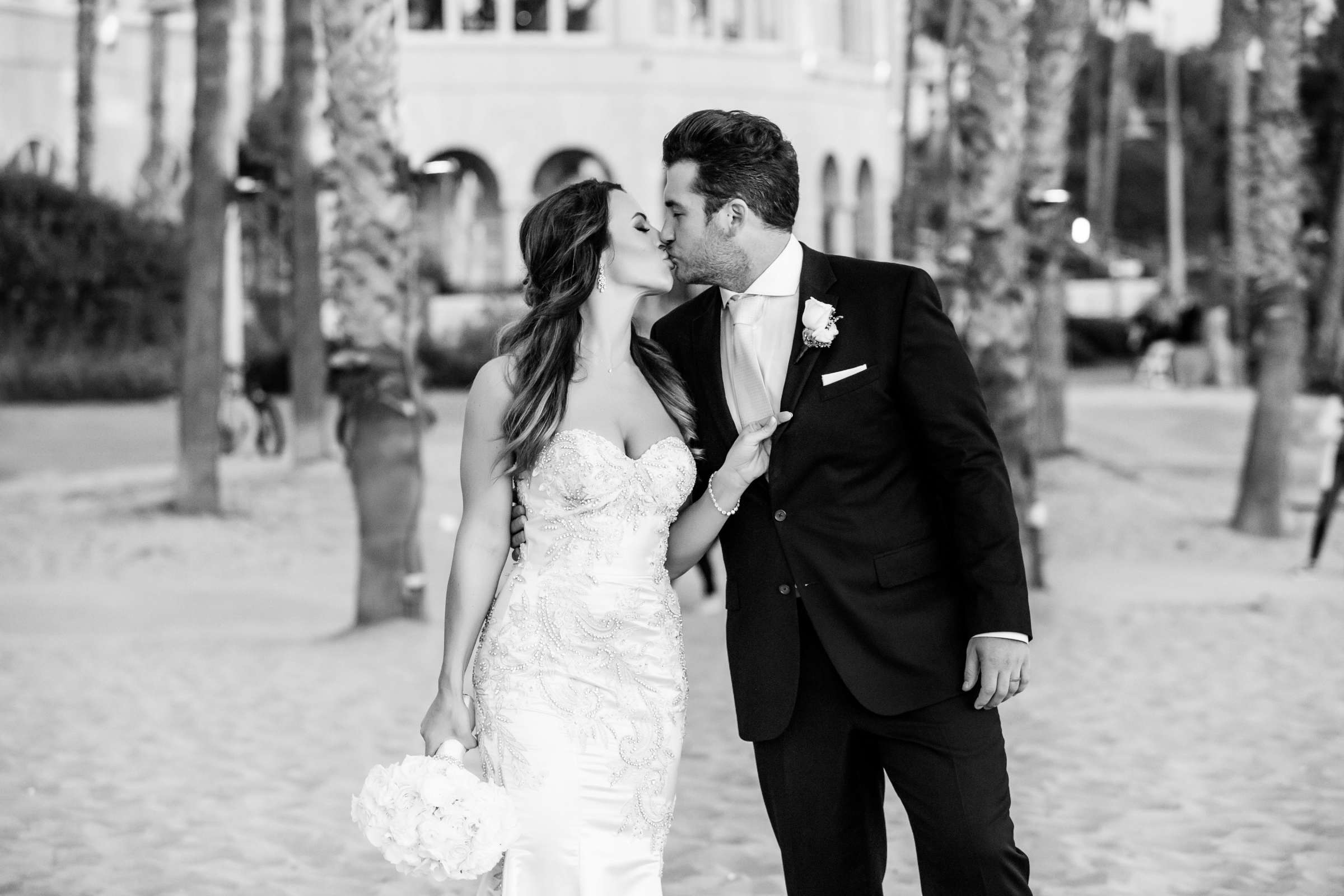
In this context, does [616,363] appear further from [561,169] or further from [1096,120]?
[1096,120]

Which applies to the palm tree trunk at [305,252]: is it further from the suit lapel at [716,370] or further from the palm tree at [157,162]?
the suit lapel at [716,370]

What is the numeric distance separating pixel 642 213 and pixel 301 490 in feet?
44.6

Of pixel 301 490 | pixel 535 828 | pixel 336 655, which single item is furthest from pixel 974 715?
pixel 301 490

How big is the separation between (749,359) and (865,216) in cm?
4103

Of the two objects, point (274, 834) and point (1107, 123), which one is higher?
point (1107, 123)

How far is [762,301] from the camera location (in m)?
3.95

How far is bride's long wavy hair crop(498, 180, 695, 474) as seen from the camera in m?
3.91

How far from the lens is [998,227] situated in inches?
456

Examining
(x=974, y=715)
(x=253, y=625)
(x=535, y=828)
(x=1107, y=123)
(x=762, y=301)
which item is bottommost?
(x=253, y=625)

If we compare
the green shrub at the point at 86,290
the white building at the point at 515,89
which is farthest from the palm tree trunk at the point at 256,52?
the green shrub at the point at 86,290

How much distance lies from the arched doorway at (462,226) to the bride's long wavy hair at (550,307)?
32.7 meters

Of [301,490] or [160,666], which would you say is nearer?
[160,666]

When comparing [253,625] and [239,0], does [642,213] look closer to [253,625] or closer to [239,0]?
[253,625]

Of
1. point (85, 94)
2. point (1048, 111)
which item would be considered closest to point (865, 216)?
point (85, 94)
